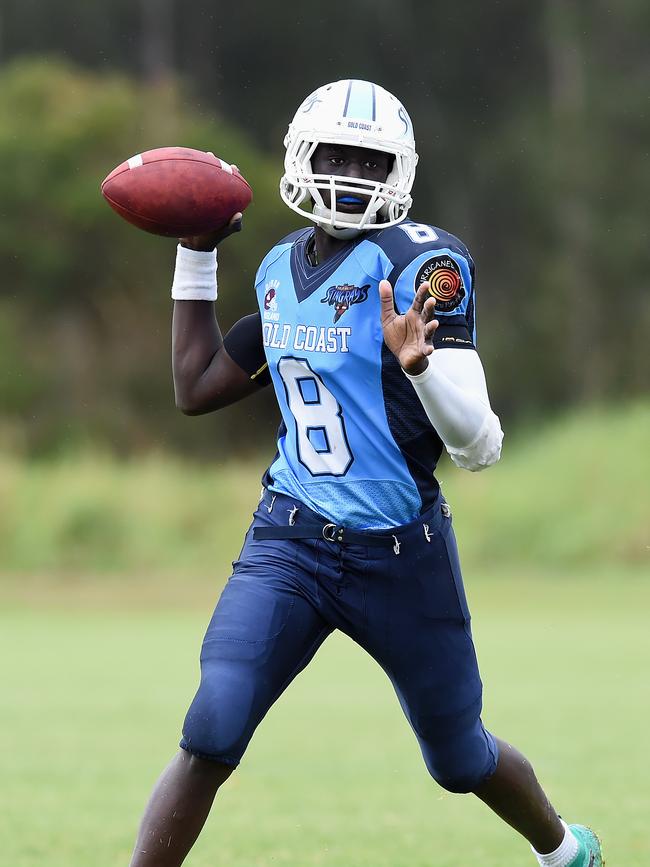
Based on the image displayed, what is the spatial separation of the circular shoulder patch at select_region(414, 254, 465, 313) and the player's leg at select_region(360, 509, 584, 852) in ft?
1.88

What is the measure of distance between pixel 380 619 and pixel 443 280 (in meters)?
0.84

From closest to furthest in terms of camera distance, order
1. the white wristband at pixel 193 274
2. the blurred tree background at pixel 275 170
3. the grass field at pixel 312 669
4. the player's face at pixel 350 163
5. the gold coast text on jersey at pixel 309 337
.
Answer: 1. the gold coast text on jersey at pixel 309 337
2. the player's face at pixel 350 163
3. the white wristband at pixel 193 274
4. the grass field at pixel 312 669
5. the blurred tree background at pixel 275 170

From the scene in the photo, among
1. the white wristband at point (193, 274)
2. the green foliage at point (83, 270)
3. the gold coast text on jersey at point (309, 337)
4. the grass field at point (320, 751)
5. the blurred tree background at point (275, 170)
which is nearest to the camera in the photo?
the gold coast text on jersey at point (309, 337)

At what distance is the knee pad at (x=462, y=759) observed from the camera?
4066mm

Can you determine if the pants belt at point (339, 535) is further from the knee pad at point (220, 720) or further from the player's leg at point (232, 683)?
the knee pad at point (220, 720)

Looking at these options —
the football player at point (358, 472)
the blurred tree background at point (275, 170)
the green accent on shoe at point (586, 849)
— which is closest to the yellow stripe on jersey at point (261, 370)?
the football player at point (358, 472)

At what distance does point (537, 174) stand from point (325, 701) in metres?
23.3

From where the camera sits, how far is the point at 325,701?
9.03m

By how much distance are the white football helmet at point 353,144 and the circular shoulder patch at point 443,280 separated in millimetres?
239

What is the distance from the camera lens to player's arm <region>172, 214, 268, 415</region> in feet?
14.5

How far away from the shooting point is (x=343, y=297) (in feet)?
13.1

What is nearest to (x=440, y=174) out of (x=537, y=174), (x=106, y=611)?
(x=537, y=174)

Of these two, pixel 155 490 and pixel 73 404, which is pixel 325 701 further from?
pixel 73 404

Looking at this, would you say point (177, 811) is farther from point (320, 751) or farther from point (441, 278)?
point (320, 751)
